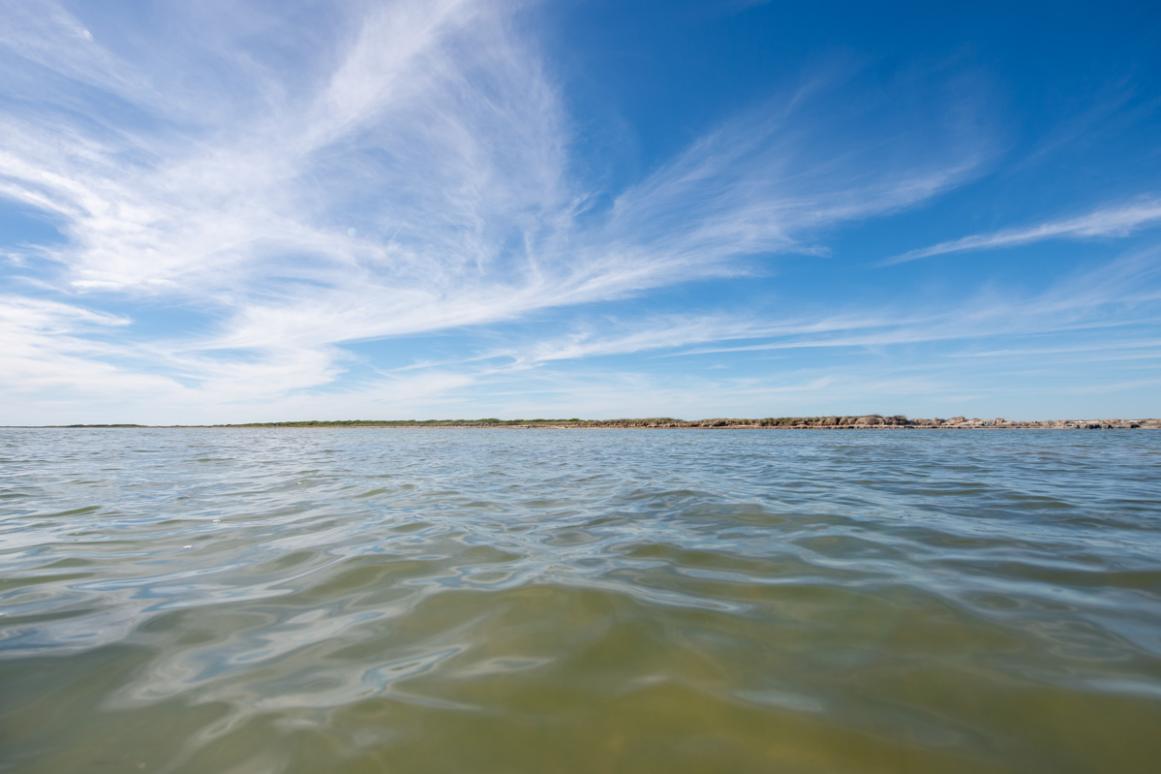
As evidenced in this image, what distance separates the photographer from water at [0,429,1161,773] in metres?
1.83

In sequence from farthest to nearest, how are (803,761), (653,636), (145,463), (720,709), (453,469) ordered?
(145,463) → (453,469) → (653,636) → (720,709) → (803,761)

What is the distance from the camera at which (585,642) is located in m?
2.67

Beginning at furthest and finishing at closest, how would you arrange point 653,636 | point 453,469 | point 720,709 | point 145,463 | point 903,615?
point 145,463 → point 453,469 → point 903,615 → point 653,636 → point 720,709

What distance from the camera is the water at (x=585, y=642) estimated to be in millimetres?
1829

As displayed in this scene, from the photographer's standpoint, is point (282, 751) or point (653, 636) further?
point (653, 636)

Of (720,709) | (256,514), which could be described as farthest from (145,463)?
(720,709)

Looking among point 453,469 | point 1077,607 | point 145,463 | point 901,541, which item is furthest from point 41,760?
point 145,463

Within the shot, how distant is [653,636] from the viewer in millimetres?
2709

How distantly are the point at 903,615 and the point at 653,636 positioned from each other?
1.55m

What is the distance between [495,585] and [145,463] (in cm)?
1507

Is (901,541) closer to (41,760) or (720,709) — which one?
(720,709)

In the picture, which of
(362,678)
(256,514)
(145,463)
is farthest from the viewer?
(145,463)

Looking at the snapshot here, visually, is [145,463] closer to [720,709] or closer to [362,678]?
[362,678]

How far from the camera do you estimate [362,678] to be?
91.5 inches
